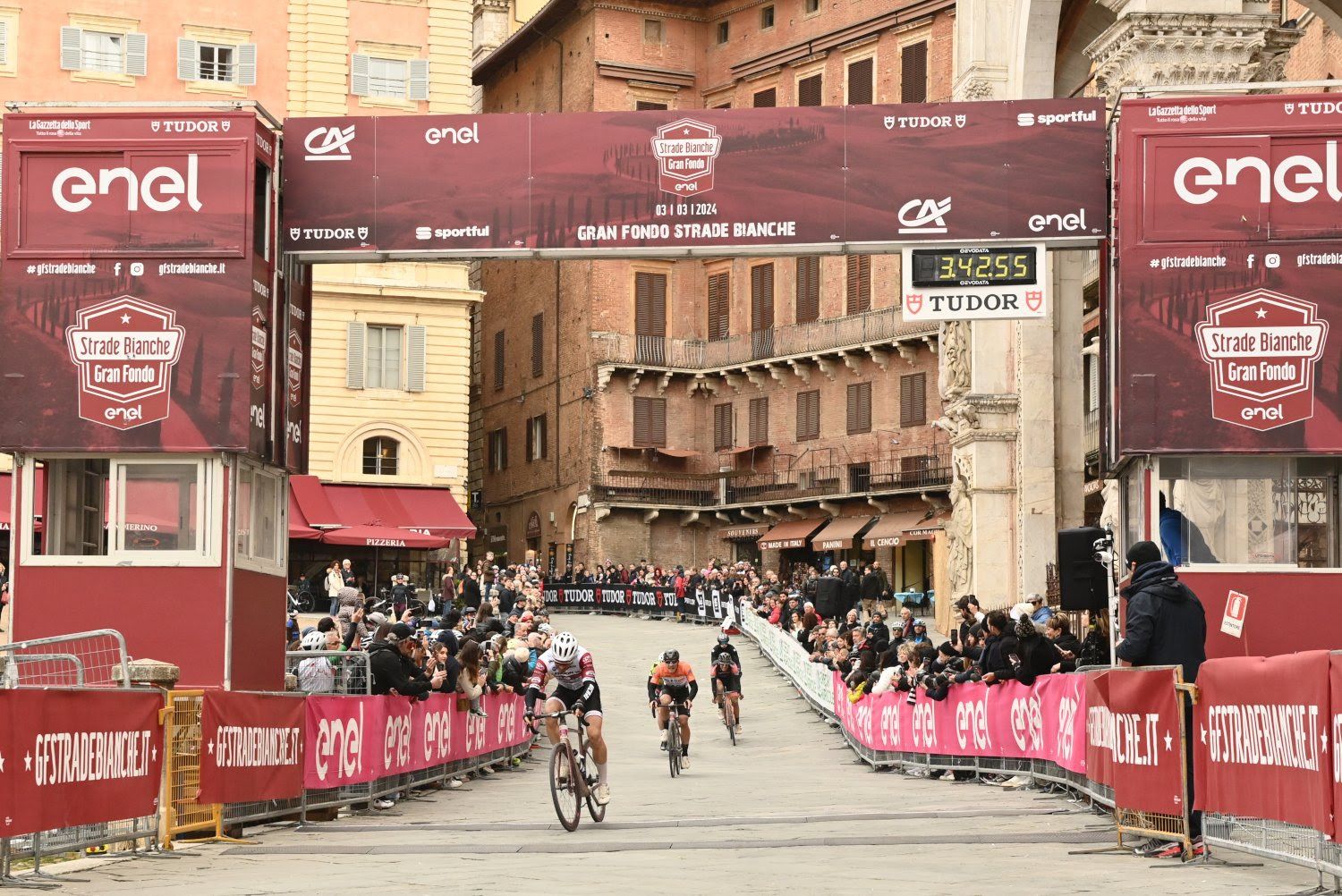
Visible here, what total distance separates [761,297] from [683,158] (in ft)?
168

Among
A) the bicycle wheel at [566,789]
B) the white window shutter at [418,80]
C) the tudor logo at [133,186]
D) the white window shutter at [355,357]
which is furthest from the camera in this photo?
the white window shutter at [418,80]

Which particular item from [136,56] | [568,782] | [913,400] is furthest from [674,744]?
[913,400]

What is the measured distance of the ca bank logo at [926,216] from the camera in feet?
64.3

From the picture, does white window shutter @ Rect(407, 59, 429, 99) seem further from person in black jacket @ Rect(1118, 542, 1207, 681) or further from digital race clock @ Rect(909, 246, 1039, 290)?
person in black jacket @ Rect(1118, 542, 1207, 681)

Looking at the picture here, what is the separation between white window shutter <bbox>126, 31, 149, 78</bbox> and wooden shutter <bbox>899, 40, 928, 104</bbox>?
23672mm

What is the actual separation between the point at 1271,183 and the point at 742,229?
4.85m

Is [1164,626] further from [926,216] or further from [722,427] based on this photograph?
[722,427]

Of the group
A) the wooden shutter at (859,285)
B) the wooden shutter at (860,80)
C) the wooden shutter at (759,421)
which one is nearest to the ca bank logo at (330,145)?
the wooden shutter at (859,285)

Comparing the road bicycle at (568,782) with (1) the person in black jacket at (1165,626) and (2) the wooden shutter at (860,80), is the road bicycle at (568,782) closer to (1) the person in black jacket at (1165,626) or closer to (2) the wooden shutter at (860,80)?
(1) the person in black jacket at (1165,626)

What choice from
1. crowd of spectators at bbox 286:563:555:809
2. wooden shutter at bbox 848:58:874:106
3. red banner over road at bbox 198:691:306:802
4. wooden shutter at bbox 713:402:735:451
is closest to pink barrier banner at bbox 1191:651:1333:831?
red banner over road at bbox 198:691:306:802

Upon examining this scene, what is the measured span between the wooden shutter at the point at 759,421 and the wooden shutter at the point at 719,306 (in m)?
2.81

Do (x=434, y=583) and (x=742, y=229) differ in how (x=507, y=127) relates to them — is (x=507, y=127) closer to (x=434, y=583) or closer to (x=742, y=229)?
(x=742, y=229)

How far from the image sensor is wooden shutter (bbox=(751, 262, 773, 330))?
231ft

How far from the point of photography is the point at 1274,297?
18.0m
